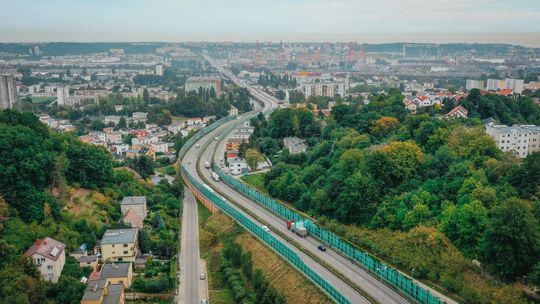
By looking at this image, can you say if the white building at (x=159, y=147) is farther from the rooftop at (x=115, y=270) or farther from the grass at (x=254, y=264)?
the rooftop at (x=115, y=270)

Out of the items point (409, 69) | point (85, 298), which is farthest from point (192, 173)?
point (409, 69)

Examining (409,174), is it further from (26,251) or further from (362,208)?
(26,251)

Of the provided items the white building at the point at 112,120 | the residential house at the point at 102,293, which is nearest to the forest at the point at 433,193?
the residential house at the point at 102,293

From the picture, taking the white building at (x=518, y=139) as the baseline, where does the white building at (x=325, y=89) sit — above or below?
below

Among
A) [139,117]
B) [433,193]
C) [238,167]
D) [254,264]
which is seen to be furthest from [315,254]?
[139,117]

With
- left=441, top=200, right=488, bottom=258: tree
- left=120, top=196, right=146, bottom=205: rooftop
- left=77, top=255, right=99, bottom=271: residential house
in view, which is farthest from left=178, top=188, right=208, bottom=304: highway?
left=441, top=200, right=488, bottom=258: tree

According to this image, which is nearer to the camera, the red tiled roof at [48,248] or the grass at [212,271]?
the red tiled roof at [48,248]

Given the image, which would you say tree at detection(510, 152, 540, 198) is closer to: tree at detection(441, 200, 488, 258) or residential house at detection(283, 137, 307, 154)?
tree at detection(441, 200, 488, 258)
